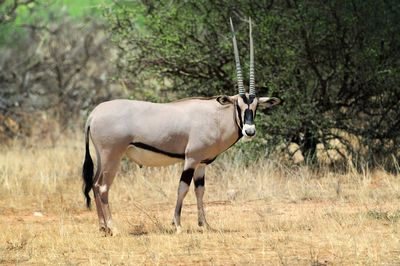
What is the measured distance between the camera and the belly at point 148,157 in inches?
376

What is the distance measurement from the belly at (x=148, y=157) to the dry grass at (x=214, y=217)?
74cm

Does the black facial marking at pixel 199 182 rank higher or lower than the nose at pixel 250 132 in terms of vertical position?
lower

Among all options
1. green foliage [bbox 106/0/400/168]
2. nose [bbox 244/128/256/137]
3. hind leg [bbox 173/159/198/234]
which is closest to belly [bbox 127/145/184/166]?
hind leg [bbox 173/159/198/234]

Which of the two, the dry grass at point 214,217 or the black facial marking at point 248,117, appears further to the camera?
the black facial marking at point 248,117

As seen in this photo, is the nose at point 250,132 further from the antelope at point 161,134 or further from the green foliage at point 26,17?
the green foliage at point 26,17

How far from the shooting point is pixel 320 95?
46.7ft

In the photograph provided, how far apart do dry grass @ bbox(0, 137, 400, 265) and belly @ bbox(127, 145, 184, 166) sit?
74 cm

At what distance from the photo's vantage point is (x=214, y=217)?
1058cm

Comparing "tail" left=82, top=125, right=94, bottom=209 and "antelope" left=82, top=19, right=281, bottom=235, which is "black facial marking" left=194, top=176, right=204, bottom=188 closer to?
"antelope" left=82, top=19, right=281, bottom=235

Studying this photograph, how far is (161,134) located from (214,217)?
5.20 feet

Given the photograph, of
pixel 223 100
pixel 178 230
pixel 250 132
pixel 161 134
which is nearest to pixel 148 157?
pixel 161 134

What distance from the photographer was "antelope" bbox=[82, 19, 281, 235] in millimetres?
9469

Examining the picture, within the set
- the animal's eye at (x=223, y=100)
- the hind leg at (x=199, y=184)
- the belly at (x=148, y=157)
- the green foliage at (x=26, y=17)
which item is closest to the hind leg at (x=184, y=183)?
the belly at (x=148, y=157)

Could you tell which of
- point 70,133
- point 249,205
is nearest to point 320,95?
point 249,205
